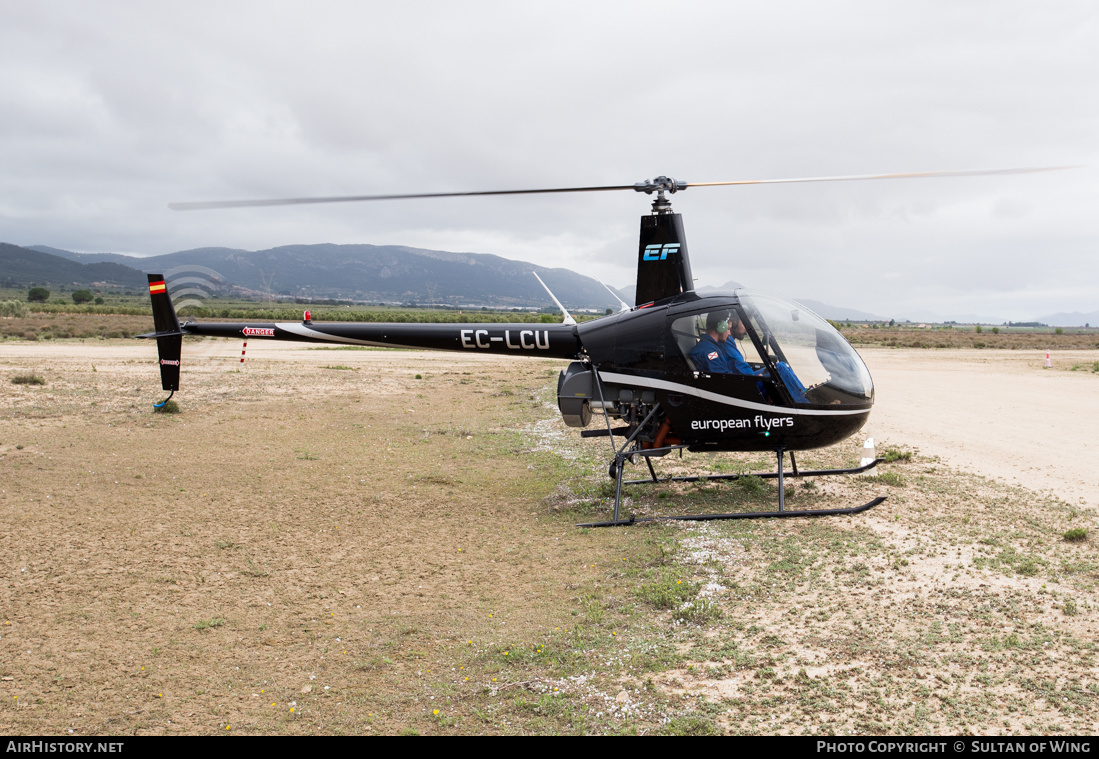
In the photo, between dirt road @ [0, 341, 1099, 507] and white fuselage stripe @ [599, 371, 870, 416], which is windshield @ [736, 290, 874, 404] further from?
dirt road @ [0, 341, 1099, 507]

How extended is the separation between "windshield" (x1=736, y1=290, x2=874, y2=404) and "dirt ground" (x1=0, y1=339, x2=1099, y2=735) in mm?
1626

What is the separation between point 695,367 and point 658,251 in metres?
1.89

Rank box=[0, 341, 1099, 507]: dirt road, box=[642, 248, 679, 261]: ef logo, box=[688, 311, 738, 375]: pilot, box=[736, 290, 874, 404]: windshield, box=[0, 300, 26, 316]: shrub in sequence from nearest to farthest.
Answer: box=[736, 290, 874, 404]: windshield, box=[688, 311, 738, 375]: pilot, box=[642, 248, 679, 261]: ef logo, box=[0, 341, 1099, 507]: dirt road, box=[0, 300, 26, 316]: shrub

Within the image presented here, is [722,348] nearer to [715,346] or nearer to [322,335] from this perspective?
[715,346]

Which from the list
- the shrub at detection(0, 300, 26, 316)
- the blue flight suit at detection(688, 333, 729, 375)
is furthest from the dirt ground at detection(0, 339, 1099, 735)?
the shrub at detection(0, 300, 26, 316)

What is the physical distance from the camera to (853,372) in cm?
895

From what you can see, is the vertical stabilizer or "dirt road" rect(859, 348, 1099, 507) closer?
the vertical stabilizer

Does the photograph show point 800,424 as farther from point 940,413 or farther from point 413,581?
point 940,413

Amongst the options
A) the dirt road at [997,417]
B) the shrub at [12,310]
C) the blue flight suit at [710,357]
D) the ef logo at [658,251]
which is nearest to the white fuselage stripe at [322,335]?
the ef logo at [658,251]

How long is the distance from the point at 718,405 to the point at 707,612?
3.64m

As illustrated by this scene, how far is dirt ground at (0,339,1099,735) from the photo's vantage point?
4.50 m

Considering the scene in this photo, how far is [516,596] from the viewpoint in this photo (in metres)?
6.50

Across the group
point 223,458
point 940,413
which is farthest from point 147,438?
point 940,413

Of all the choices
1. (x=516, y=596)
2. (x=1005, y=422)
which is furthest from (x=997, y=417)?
(x=516, y=596)
